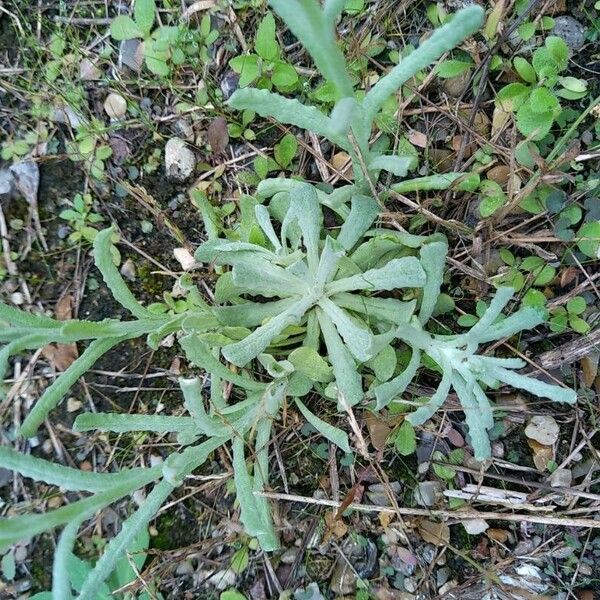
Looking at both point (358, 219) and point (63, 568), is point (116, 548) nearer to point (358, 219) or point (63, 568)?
point (63, 568)

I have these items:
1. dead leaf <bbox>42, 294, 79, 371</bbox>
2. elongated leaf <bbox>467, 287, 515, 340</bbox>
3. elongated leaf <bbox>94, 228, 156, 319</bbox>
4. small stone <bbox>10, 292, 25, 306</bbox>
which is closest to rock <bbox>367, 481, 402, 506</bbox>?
elongated leaf <bbox>467, 287, 515, 340</bbox>

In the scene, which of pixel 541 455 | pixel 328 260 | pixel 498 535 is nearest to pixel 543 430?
pixel 541 455

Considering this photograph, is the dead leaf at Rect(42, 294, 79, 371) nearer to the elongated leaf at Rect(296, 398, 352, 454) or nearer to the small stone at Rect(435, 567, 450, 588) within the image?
the elongated leaf at Rect(296, 398, 352, 454)

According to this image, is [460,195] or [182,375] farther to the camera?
[182,375]

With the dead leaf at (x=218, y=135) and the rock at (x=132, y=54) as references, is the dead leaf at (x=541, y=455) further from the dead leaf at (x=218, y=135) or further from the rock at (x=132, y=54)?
the rock at (x=132, y=54)

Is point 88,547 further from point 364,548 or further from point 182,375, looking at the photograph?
point 364,548

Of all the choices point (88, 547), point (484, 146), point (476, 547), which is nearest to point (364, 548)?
point (476, 547)
